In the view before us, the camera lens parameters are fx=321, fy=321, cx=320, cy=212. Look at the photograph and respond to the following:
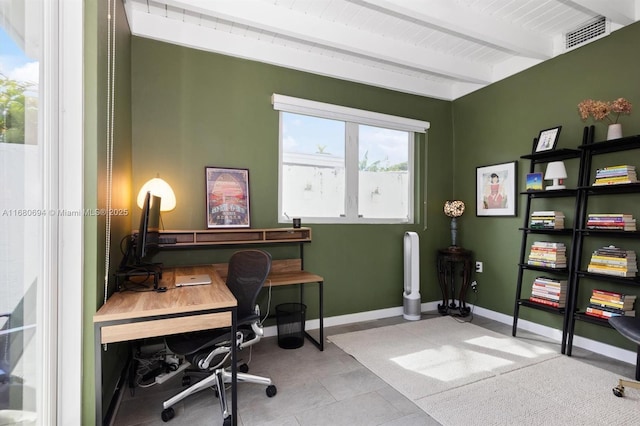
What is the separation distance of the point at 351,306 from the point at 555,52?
132 inches

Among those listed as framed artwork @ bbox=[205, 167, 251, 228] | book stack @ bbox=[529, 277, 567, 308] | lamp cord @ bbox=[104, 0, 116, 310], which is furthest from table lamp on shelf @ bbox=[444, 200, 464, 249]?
lamp cord @ bbox=[104, 0, 116, 310]

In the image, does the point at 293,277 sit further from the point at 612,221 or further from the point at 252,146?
the point at 612,221

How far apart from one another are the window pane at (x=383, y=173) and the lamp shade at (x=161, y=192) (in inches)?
80.7

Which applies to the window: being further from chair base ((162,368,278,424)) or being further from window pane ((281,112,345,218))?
chair base ((162,368,278,424))

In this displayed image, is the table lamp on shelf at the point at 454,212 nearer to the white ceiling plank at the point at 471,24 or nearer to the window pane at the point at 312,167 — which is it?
the window pane at the point at 312,167

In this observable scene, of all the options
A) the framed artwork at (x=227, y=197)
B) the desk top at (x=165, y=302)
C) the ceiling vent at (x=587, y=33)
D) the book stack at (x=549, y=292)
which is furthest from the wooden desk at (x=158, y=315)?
the ceiling vent at (x=587, y=33)

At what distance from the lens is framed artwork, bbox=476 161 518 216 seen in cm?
356

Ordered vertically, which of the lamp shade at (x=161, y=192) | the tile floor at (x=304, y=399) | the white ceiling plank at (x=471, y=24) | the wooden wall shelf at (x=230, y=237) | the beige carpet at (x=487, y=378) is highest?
the white ceiling plank at (x=471, y=24)

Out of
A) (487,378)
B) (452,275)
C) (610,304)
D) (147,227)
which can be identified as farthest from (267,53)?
(610,304)

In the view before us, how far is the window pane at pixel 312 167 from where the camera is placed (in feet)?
11.2

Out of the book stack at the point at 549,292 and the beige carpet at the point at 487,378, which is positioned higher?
the book stack at the point at 549,292

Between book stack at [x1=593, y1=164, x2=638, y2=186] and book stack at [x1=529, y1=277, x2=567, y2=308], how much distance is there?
0.96m

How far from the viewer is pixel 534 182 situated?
3.16 m

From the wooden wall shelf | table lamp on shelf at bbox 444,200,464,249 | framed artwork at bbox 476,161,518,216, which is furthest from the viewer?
table lamp on shelf at bbox 444,200,464,249
